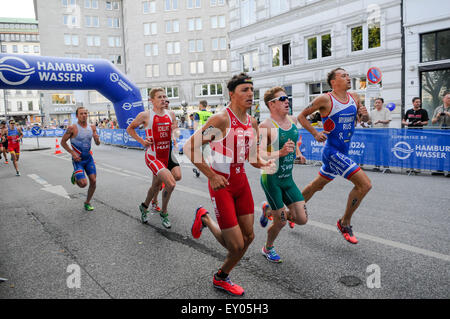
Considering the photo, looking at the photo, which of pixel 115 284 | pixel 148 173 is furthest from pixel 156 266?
pixel 148 173

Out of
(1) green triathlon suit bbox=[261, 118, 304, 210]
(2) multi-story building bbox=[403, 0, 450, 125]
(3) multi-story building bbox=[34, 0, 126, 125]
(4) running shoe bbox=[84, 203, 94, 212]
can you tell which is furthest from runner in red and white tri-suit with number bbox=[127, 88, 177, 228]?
(3) multi-story building bbox=[34, 0, 126, 125]

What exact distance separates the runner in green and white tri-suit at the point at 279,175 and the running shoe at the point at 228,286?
83 cm

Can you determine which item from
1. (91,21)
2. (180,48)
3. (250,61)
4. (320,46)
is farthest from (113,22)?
(320,46)

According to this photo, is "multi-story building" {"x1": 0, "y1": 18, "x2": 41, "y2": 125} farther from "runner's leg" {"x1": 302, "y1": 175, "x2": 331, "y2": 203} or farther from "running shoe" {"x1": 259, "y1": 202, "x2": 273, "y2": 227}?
"runner's leg" {"x1": 302, "y1": 175, "x2": 331, "y2": 203}

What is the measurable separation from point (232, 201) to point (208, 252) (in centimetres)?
136

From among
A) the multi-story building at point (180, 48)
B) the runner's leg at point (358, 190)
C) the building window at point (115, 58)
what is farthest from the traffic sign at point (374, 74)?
the building window at point (115, 58)

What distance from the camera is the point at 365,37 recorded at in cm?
2045

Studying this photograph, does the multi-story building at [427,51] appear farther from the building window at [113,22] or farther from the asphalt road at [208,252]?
the building window at [113,22]

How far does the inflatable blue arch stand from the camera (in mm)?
11648

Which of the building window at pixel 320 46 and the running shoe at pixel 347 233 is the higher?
the building window at pixel 320 46

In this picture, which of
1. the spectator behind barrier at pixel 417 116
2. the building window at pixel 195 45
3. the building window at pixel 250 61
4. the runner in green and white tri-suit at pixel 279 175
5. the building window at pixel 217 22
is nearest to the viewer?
the runner in green and white tri-suit at pixel 279 175

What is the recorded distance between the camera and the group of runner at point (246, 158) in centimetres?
329

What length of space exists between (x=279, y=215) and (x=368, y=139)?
7808 mm

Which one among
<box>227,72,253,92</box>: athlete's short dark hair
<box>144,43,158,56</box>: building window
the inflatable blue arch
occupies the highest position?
<box>144,43,158,56</box>: building window
